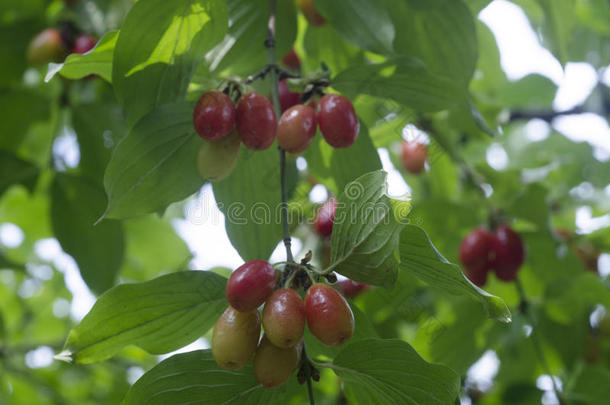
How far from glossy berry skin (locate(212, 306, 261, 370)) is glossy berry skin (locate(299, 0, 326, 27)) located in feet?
3.57

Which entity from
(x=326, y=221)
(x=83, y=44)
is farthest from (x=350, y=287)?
(x=83, y=44)

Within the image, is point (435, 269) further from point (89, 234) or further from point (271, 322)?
point (89, 234)

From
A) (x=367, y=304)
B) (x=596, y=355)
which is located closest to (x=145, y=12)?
(x=367, y=304)

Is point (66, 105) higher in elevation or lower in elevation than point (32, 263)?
higher

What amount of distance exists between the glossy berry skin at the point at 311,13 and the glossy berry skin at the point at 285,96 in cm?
38

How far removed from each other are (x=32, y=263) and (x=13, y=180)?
1810 millimetres

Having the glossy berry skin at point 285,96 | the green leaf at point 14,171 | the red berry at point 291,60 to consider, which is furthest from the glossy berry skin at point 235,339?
the green leaf at point 14,171

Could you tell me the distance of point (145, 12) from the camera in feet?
4.25

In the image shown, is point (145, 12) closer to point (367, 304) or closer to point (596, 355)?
point (367, 304)

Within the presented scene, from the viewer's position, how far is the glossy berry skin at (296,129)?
1.28m

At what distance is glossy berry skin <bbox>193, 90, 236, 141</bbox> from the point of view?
1274mm

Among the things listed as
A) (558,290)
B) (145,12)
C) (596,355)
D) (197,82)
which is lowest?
(596,355)

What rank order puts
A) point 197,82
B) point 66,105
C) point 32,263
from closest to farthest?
1. point 197,82
2. point 66,105
3. point 32,263

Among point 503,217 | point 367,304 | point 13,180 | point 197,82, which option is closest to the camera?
point 197,82
